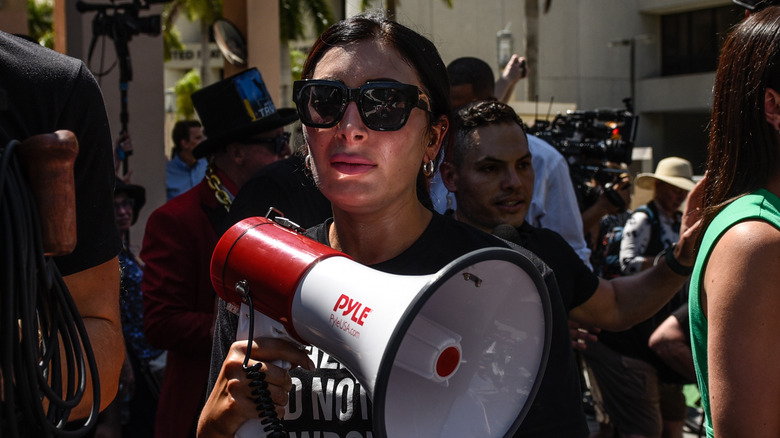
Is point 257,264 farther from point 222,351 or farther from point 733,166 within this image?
point 733,166

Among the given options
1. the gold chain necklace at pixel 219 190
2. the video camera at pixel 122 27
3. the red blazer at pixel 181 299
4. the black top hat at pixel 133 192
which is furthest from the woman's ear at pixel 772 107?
the video camera at pixel 122 27

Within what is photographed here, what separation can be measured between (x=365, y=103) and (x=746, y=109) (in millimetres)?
930

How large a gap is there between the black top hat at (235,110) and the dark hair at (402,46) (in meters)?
2.47

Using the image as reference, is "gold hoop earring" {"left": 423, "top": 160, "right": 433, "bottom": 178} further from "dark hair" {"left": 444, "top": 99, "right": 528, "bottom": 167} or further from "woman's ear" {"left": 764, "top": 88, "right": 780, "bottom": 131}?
"dark hair" {"left": 444, "top": 99, "right": 528, "bottom": 167}

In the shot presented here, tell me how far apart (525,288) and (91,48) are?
6.02 meters

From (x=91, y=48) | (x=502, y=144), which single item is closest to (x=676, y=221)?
(x=502, y=144)

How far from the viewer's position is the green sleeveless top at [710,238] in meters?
1.93

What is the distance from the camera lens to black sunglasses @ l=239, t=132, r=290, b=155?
4.46m

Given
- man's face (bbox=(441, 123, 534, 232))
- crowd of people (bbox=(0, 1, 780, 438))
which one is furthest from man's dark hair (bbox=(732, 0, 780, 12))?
man's face (bbox=(441, 123, 534, 232))

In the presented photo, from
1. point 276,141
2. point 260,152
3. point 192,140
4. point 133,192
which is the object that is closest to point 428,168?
point 260,152

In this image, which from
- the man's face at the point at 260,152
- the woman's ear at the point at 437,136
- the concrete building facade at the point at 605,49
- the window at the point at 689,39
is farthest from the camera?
the window at the point at 689,39

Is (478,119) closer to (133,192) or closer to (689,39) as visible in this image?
(133,192)

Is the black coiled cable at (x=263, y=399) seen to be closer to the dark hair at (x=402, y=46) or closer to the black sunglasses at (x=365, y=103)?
the black sunglasses at (x=365, y=103)

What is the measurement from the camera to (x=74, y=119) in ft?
5.33
